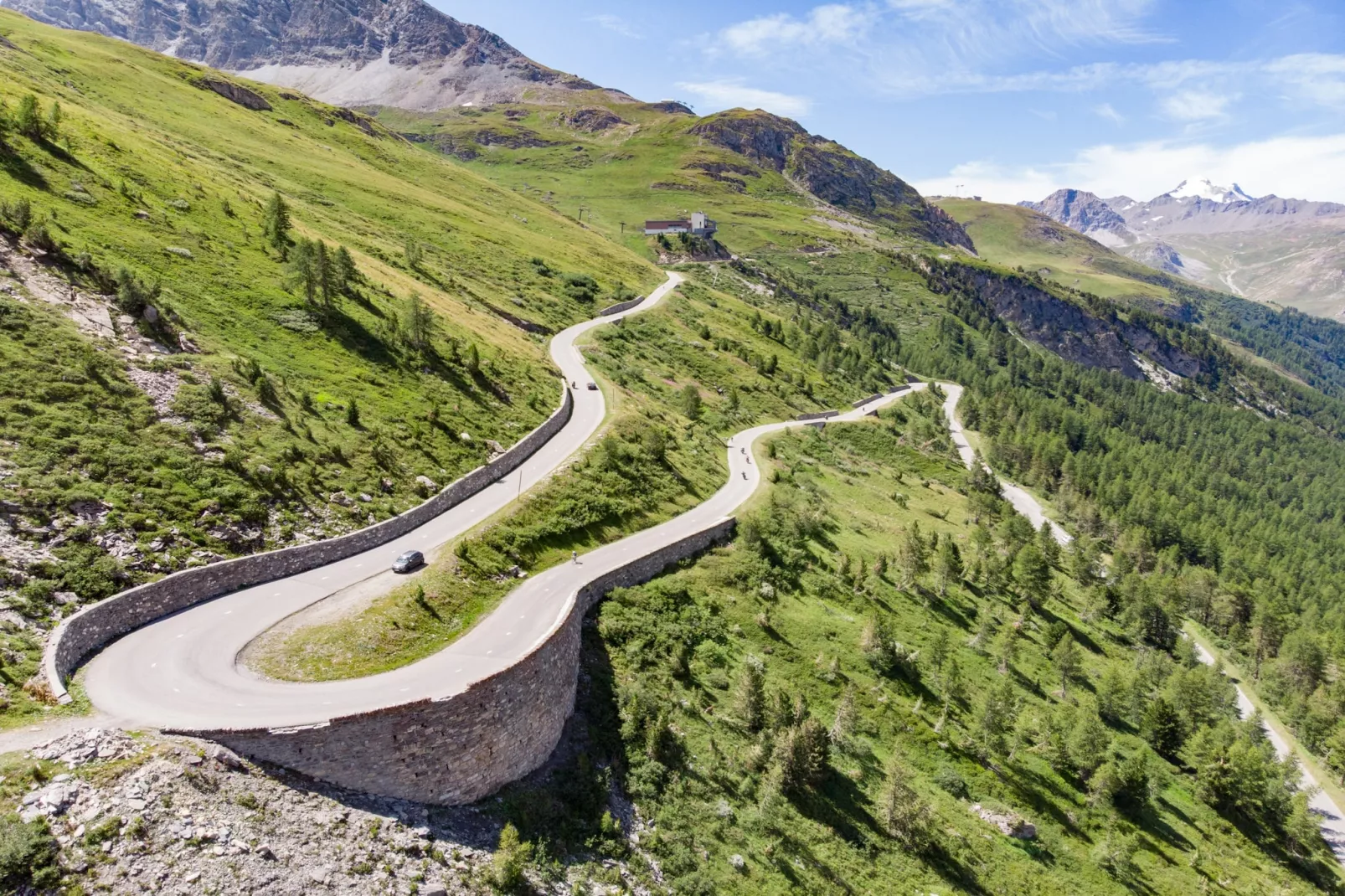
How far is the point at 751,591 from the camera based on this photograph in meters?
51.3

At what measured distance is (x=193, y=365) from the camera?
43781 mm

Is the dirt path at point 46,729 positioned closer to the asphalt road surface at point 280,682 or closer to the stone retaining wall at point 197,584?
the asphalt road surface at point 280,682

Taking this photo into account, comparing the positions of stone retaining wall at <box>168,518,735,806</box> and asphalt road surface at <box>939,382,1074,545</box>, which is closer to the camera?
stone retaining wall at <box>168,518,735,806</box>

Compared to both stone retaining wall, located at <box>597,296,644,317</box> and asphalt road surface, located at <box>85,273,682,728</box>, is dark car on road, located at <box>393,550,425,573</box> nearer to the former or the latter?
asphalt road surface, located at <box>85,273,682,728</box>

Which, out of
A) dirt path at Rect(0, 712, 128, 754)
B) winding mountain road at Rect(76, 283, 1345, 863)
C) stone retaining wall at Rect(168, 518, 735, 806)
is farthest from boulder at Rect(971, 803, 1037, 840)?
dirt path at Rect(0, 712, 128, 754)

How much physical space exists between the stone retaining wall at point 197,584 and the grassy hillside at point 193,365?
101cm

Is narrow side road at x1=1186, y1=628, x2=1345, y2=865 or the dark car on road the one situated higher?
the dark car on road

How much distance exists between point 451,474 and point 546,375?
3110 centimetres

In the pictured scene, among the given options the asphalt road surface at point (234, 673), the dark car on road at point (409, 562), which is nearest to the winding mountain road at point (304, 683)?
the asphalt road surface at point (234, 673)

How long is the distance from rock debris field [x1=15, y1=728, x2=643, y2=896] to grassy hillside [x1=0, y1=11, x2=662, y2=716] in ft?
18.5

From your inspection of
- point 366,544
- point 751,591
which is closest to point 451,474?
point 366,544

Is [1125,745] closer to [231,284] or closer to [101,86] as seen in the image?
[231,284]

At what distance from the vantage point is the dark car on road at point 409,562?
37.5 m

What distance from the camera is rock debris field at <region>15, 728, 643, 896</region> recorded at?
18.6 m
